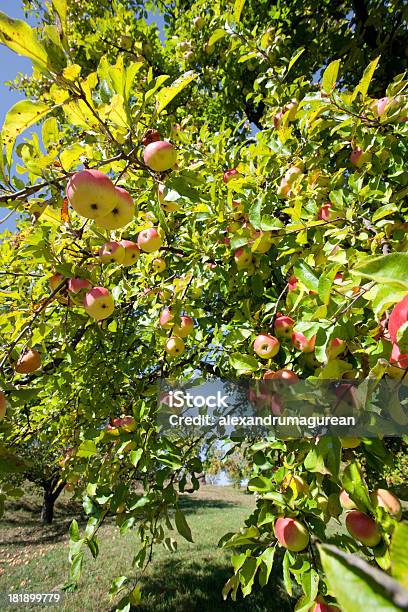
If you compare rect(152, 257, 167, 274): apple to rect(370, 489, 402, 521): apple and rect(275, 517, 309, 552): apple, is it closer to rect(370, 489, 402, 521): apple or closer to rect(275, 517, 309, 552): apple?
→ rect(275, 517, 309, 552): apple

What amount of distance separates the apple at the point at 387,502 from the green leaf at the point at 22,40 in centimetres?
166

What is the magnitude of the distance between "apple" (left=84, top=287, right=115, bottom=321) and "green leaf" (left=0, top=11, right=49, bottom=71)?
809 millimetres

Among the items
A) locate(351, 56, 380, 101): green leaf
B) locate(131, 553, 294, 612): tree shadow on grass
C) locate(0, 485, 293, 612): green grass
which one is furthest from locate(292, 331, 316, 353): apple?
locate(131, 553, 294, 612): tree shadow on grass

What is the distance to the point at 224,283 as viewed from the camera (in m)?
2.47

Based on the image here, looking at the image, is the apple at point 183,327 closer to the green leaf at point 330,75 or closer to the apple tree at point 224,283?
the apple tree at point 224,283

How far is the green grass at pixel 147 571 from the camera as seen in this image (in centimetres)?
576

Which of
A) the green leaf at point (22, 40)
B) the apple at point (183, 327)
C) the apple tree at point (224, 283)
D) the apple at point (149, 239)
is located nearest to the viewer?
the green leaf at point (22, 40)

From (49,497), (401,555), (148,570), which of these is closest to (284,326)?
(401,555)

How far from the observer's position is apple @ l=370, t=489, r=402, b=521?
1311mm

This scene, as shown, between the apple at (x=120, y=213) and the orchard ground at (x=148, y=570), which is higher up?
the apple at (x=120, y=213)

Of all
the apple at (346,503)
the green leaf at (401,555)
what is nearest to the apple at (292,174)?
the apple at (346,503)

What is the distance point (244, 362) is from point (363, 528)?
74cm

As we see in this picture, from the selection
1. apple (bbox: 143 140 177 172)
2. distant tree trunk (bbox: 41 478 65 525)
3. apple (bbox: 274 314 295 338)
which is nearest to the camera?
apple (bbox: 143 140 177 172)

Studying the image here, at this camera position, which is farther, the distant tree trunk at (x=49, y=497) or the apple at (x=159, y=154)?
the distant tree trunk at (x=49, y=497)
